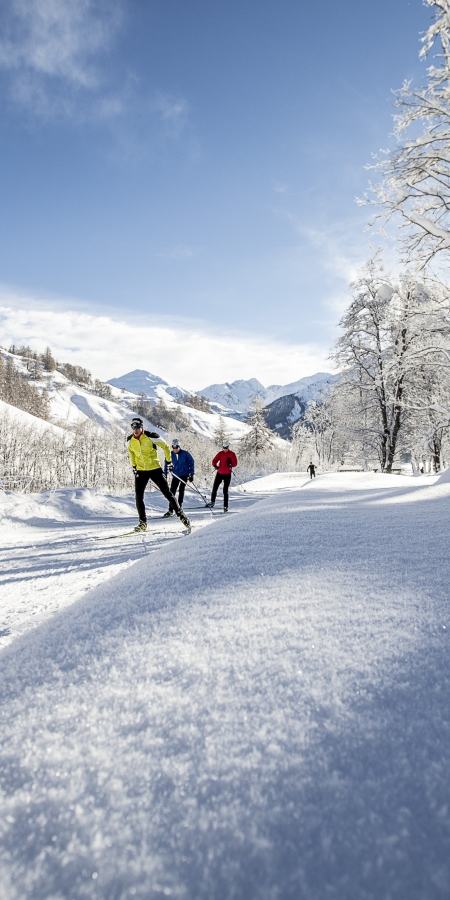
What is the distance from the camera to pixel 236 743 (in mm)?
852

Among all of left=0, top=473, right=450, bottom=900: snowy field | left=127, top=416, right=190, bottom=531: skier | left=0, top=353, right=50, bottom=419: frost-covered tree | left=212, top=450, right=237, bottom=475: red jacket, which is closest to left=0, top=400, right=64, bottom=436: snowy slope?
left=0, top=353, right=50, bottom=419: frost-covered tree

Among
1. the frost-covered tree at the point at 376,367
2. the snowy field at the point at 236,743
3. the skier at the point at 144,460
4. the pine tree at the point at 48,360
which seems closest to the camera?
the snowy field at the point at 236,743

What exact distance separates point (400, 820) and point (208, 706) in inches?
17.3

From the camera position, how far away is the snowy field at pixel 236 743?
2.06 ft

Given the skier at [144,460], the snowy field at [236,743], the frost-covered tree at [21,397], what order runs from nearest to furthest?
the snowy field at [236,743] < the skier at [144,460] < the frost-covered tree at [21,397]

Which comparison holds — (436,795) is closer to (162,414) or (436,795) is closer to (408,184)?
(408,184)

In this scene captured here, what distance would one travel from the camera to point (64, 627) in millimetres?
1583

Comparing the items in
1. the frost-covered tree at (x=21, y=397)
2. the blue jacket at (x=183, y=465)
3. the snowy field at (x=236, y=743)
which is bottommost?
the snowy field at (x=236, y=743)

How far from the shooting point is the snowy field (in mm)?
628

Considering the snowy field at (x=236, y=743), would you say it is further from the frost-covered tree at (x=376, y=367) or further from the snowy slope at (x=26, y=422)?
the snowy slope at (x=26, y=422)

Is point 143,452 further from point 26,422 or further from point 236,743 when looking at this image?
point 26,422

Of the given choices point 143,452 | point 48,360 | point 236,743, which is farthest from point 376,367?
point 48,360

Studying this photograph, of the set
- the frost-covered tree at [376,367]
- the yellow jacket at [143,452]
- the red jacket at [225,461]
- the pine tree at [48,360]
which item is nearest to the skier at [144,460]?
the yellow jacket at [143,452]

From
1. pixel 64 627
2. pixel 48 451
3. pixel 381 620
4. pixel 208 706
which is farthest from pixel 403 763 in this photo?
pixel 48 451
